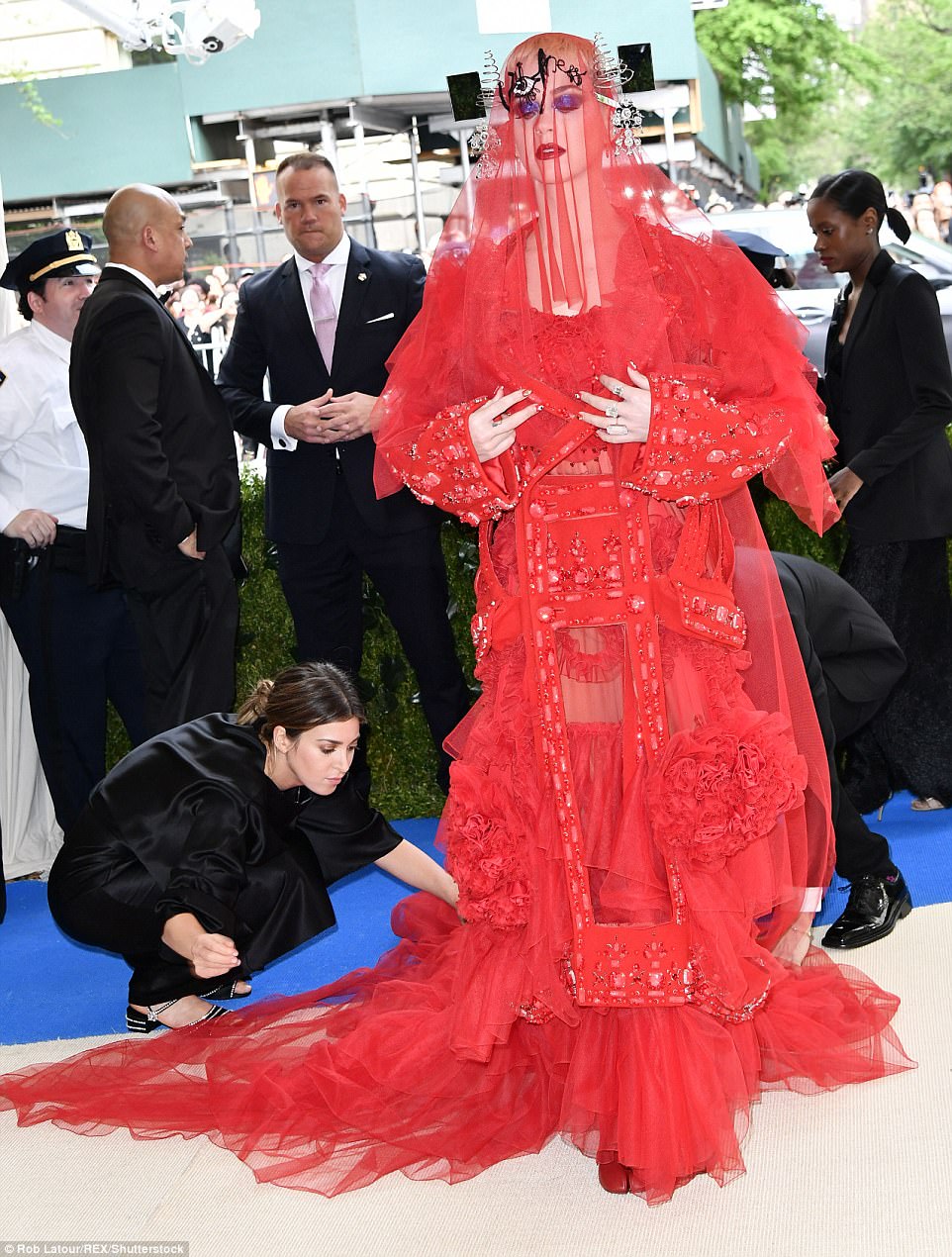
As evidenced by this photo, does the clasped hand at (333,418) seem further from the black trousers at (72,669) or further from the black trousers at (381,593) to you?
the black trousers at (72,669)

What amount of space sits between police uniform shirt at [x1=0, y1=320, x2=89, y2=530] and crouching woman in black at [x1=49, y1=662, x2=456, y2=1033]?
1293 millimetres

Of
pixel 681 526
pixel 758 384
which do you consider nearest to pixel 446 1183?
pixel 681 526

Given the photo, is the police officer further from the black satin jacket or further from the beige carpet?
the beige carpet

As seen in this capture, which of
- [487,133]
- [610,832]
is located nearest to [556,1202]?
[610,832]

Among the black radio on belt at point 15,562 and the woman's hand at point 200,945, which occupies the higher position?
the black radio on belt at point 15,562

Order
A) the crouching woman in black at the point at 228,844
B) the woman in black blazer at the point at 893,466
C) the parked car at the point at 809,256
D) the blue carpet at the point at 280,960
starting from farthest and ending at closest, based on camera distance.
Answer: the parked car at the point at 809,256 → the woman in black blazer at the point at 893,466 → the blue carpet at the point at 280,960 → the crouching woman in black at the point at 228,844

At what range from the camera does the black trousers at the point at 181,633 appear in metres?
3.65

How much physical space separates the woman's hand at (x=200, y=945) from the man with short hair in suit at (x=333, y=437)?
1043 millimetres

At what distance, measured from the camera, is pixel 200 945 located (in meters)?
2.63

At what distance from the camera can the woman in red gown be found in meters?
2.18

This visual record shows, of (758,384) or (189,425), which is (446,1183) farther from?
(189,425)

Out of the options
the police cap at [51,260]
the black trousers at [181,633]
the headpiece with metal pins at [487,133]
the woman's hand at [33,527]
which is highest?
the headpiece with metal pins at [487,133]

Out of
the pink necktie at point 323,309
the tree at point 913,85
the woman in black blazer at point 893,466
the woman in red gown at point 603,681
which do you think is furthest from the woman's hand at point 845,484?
the tree at point 913,85

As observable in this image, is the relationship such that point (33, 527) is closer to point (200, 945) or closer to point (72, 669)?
point (72, 669)
